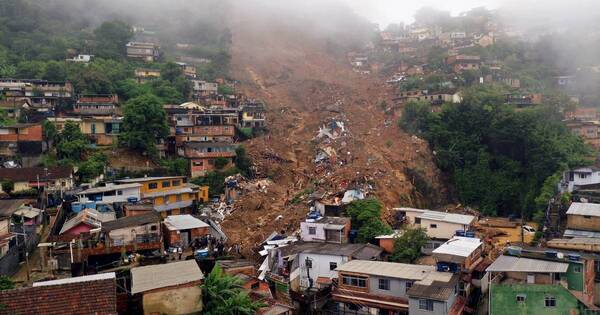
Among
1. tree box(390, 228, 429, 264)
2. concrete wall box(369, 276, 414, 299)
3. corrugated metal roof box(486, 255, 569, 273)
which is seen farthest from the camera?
tree box(390, 228, 429, 264)

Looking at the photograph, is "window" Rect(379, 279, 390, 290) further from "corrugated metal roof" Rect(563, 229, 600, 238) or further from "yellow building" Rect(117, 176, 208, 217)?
"yellow building" Rect(117, 176, 208, 217)

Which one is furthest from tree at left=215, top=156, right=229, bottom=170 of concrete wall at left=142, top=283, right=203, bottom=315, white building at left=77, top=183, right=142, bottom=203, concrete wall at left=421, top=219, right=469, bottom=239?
concrete wall at left=142, top=283, right=203, bottom=315

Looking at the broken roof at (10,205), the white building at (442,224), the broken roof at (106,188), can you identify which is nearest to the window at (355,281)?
the white building at (442,224)

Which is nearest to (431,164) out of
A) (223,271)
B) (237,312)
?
(223,271)

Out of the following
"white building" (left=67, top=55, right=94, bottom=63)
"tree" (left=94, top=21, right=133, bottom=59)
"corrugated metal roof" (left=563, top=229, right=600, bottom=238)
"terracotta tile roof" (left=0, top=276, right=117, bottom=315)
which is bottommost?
"corrugated metal roof" (left=563, top=229, right=600, bottom=238)

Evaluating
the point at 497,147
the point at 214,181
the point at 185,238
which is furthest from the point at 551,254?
the point at 497,147

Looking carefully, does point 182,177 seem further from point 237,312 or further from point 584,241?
point 584,241
